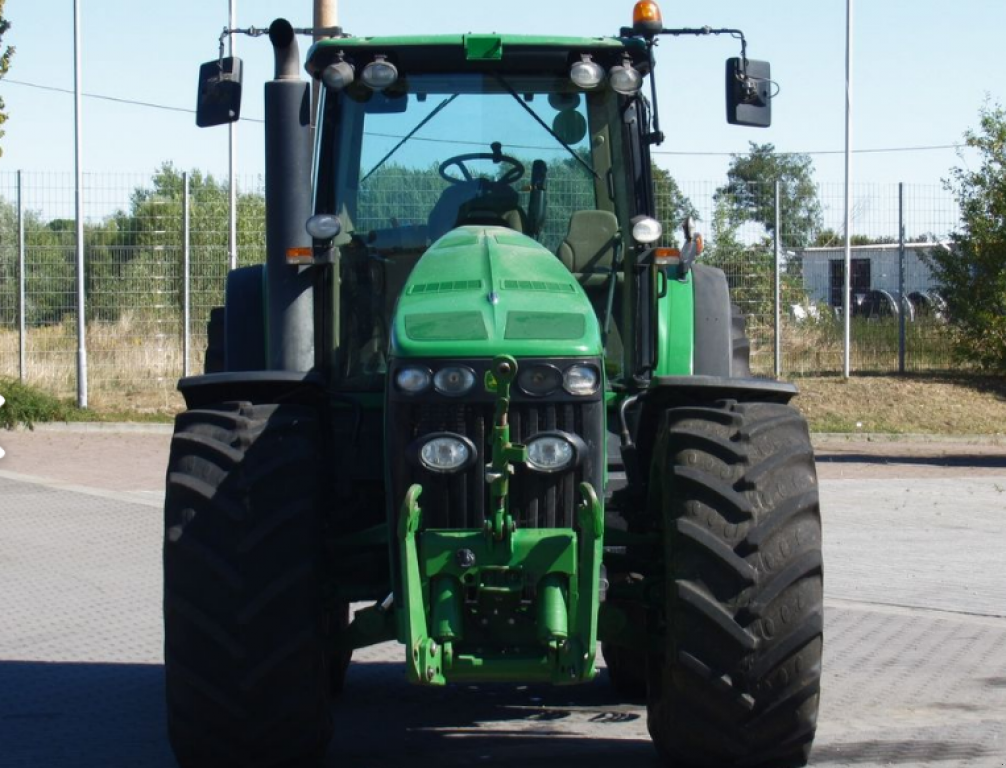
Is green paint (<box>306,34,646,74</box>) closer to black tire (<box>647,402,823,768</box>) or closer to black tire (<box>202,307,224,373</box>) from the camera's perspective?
black tire (<box>647,402,823,768</box>)

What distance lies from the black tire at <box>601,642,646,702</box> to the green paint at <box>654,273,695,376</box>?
1.23 metres

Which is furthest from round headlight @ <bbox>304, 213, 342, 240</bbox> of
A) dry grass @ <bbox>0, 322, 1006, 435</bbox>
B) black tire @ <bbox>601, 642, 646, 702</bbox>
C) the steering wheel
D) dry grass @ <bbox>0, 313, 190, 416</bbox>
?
dry grass @ <bbox>0, 313, 190, 416</bbox>

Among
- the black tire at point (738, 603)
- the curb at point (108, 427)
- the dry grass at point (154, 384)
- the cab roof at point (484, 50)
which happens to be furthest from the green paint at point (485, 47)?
the dry grass at point (154, 384)

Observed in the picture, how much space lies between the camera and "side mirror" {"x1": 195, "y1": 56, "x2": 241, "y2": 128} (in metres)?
6.71

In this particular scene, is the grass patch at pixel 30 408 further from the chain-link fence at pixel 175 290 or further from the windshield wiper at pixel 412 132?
the windshield wiper at pixel 412 132

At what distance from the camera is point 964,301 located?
75.3 ft

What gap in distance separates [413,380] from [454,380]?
133 millimetres

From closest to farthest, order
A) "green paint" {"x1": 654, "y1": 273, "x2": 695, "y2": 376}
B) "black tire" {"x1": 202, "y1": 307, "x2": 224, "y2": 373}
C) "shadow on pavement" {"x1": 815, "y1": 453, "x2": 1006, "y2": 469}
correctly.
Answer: "green paint" {"x1": 654, "y1": 273, "x2": 695, "y2": 376}, "black tire" {"x1": 202, "y1": 307, "x2": 224, "y2": 373}, "shadow on pavement" {"x1": 815, "y1": 453, "x2": 1006, "y2": 469}

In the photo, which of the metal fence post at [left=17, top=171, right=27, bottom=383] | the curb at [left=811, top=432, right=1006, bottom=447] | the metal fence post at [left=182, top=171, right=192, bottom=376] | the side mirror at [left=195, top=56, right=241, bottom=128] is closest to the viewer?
the side mirror at [left=195, top=56, right=241, bottom=128]

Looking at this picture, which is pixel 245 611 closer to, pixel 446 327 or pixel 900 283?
pixel 446 327

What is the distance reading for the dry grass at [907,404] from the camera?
21125 mm

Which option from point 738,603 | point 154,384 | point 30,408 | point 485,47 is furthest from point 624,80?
point 154,384

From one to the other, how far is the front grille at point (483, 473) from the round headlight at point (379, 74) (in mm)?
1759

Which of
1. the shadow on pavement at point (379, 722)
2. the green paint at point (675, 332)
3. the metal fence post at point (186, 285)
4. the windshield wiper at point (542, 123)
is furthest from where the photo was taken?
the metal fence post at point (186, 285)
